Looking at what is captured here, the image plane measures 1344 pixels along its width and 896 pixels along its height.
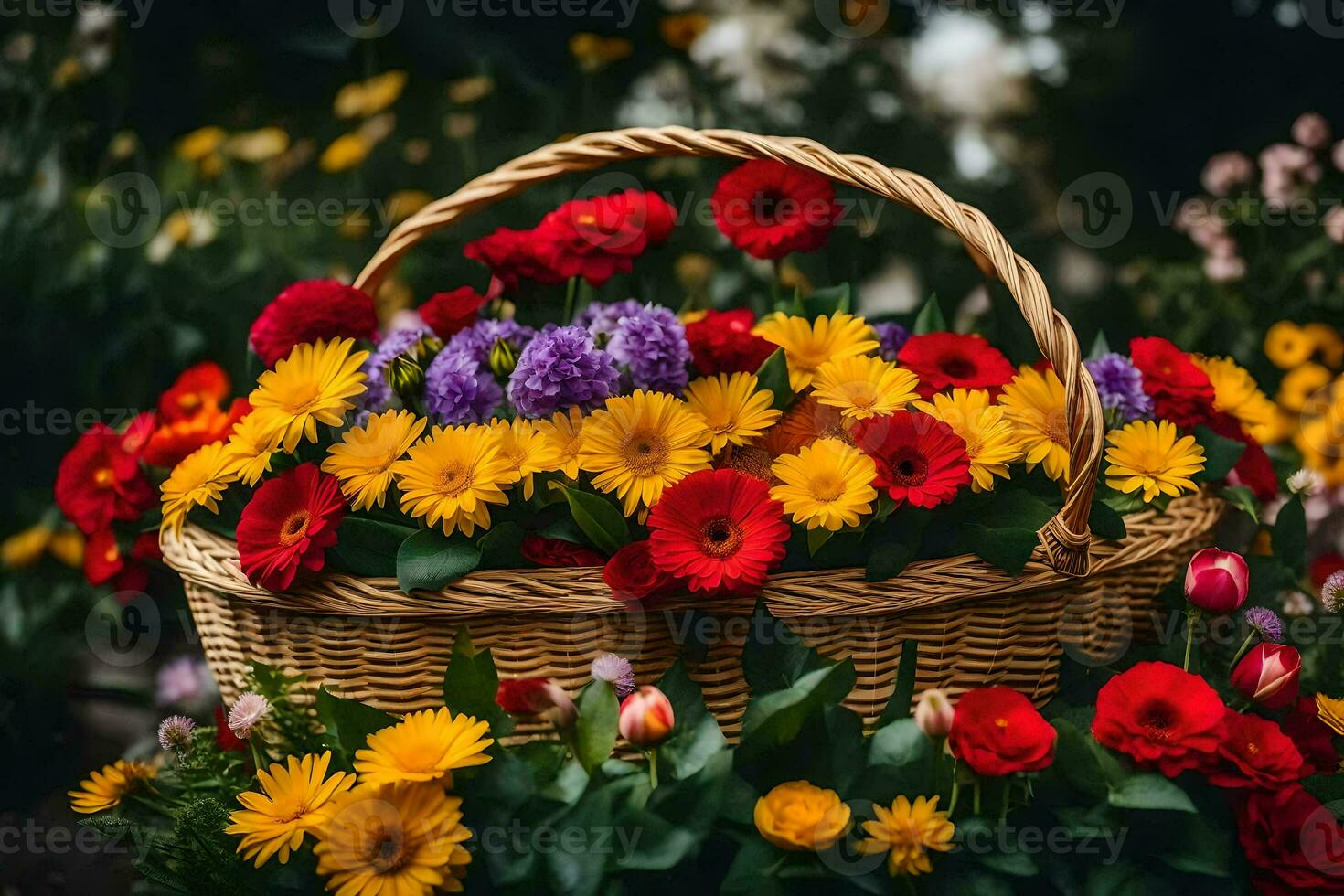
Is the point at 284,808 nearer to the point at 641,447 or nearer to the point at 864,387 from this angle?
the point at 641,447

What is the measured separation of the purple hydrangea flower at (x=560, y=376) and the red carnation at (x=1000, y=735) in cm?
40

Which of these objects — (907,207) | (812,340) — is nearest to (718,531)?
(812,340)

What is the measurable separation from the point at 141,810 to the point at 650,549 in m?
0.58

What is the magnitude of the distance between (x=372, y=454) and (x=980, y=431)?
1.69ft

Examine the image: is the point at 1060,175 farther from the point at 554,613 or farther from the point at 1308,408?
the point at 554,613

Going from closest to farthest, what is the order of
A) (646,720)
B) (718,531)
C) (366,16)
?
(646,720), (718,531), (366,16)

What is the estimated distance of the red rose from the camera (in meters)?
0.82

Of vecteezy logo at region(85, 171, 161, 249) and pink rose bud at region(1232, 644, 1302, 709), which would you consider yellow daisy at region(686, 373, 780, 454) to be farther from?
vecteezy logo at region(85, 171, 161, 249)

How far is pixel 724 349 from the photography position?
100cm

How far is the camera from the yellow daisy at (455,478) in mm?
850

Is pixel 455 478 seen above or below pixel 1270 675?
above

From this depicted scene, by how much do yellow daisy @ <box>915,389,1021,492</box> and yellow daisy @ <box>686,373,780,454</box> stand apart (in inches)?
5.3

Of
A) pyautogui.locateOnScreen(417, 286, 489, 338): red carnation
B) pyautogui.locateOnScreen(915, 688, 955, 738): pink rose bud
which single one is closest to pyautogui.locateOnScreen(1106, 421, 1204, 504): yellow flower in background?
pyautogui.locateOnScreen(915, 688, 955, 738): pink rose bud

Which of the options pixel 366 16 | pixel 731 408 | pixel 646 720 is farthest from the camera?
pixel 366 16
